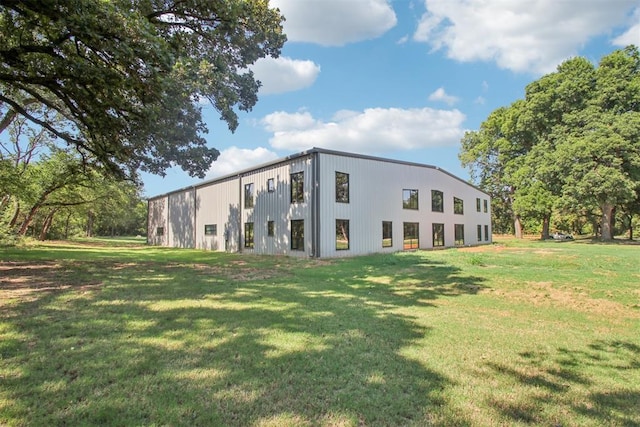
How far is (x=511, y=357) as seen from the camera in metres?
3.88

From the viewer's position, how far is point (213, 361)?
3.52 m

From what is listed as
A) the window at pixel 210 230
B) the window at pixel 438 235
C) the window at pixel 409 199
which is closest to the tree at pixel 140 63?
the window at pixel 210 230

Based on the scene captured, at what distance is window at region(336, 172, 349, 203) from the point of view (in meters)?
18.1

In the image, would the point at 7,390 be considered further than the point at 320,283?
No

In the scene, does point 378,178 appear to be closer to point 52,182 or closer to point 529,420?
point 529,420

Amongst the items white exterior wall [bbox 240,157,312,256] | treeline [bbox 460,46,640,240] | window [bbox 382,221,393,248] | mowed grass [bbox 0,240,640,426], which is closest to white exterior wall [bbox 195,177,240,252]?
white exterior wall [bbox 240,157,312,256]

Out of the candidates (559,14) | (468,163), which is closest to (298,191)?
(559,14)

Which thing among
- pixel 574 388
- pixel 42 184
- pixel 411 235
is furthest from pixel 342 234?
pixel 42 184

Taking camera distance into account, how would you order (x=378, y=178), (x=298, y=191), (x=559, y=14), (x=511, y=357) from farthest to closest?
(x=378, y=178) < (x=298, y=191) < (x=559, y=14) < (x=511, y=357)

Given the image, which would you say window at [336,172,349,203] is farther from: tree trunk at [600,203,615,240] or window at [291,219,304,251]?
tree trunk at [600,203,615,240]

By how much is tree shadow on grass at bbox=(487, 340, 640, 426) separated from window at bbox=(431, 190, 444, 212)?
2074cm

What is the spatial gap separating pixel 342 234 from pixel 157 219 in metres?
25.2

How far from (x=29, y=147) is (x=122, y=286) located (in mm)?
22310

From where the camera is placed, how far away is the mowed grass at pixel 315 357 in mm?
2660
